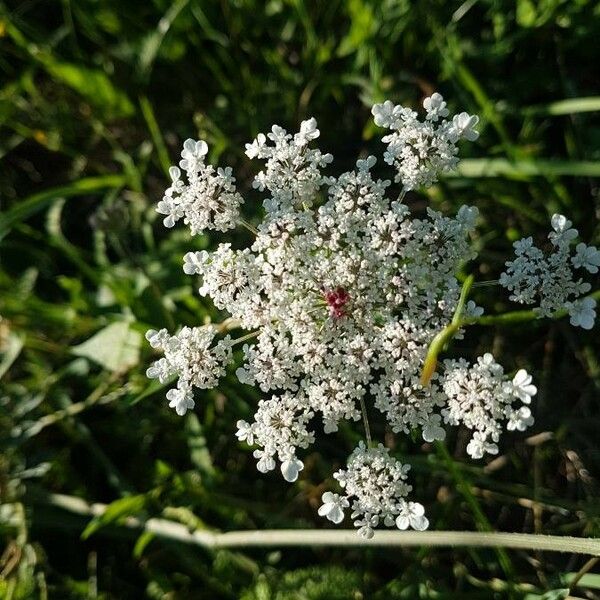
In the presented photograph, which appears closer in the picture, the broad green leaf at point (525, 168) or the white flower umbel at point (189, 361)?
the white flower umbel at point (189, 361)

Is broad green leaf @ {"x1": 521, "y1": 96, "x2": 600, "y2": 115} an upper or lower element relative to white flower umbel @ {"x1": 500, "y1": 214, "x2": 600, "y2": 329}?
upper

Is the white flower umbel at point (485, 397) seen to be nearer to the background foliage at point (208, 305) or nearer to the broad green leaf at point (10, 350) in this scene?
the background foliage at point (208, 305)

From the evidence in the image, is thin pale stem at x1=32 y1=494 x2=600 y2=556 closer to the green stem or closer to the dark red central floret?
the green stem

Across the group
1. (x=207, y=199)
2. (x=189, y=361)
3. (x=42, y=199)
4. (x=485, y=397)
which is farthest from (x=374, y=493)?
(x=42, y=199)

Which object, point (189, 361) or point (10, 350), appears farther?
point (10, 350)

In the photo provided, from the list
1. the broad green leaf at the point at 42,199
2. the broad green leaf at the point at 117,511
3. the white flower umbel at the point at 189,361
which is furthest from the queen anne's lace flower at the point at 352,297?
the broad green leaf at the point at 42,199

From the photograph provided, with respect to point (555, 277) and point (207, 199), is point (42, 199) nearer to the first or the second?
point (207, 199)

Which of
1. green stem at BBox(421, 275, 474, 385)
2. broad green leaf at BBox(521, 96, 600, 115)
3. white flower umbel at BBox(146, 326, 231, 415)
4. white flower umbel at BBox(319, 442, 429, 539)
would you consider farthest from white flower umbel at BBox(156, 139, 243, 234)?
broad green leaf at BBox(521, 96, 600, 115)
